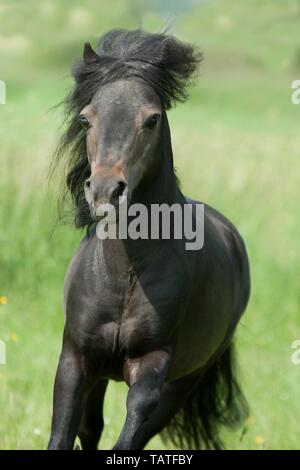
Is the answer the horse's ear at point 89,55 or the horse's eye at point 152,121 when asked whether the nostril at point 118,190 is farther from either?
the horse's ear at point 89,55

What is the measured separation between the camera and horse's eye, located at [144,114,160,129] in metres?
4.12

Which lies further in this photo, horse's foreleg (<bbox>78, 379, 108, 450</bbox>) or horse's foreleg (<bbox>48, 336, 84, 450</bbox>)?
horse's foreleg (<bbox>78, 379, 108, 450</bbox>)

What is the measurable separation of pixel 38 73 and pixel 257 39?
34.4 ft

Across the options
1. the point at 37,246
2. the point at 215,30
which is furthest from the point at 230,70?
the point at 37,246

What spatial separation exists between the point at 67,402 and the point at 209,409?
2.44 metres

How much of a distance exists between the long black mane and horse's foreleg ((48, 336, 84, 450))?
881mm

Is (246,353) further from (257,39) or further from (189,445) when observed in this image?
(257,39)

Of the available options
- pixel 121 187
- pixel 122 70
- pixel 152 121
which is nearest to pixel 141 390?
pixel 121 187

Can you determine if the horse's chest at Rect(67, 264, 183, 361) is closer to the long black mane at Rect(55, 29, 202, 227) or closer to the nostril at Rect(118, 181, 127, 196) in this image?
the long black mane at Rect(55, 29, 202, 227)

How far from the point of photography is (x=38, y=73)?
27.7 metres

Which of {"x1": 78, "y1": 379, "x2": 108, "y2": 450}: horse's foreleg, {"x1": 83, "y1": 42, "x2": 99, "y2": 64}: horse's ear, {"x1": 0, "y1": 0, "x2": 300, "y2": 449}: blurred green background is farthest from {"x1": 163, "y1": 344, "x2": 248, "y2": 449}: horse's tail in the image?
{"x1": 83, "y1": 42, "x2": 99, "y2": 64}: horse's ear

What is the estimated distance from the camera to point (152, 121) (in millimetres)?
4156

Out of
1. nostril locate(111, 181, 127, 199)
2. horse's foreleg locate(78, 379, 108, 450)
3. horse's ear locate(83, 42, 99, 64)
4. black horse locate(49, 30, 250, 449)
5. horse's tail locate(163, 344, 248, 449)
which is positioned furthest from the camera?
horse's tail locate(163, 344, 248, 449)

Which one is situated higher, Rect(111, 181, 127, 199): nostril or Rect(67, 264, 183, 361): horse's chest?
Rect(111, 181, 127, 199): nostril
